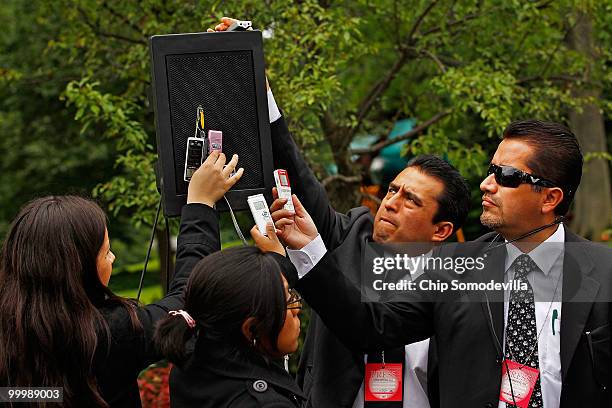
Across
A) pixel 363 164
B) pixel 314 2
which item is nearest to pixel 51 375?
pixel 314 2

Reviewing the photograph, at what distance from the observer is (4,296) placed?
2.75 meters

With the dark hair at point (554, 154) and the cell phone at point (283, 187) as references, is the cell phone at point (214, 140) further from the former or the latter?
the dark hair at point (554, 154)

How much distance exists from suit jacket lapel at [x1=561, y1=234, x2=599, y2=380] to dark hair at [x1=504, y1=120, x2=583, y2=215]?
0.18 metres

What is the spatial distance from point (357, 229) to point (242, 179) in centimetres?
81

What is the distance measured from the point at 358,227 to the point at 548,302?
0.99m

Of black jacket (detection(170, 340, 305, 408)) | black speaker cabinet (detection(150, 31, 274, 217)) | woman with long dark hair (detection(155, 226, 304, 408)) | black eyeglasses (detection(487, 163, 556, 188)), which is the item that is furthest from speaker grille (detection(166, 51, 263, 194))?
black eyeglasses (detection(487, 163, 556, 188))

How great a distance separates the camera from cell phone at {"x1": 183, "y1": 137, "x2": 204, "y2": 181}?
3.02m

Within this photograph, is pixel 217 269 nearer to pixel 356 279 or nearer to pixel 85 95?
pixel 356 279

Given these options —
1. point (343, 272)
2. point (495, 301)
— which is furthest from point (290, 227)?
point (495, 301)

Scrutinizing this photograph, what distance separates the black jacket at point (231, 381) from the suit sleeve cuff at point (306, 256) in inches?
17.6

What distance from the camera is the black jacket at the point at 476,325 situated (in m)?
2.89

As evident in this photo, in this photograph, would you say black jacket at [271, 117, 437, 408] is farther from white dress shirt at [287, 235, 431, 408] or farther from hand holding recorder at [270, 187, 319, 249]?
hand holding recorder at [270, 187, 319, 249]

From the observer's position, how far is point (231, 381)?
2527 millimetres

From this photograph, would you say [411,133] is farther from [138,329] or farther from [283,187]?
[138,329]
